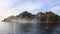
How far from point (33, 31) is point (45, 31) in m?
0.14

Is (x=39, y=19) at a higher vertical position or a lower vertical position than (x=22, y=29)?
higher

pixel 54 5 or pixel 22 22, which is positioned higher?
pixel 54 5

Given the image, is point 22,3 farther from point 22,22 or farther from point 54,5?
point 54,5

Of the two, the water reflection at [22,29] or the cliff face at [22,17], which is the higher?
the cliff face at [22,17]

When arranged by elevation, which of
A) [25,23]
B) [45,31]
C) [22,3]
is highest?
[22,3]

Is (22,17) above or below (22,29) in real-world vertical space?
above

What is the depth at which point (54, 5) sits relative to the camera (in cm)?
168

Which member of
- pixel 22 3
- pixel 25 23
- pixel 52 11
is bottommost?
pixel 25 23

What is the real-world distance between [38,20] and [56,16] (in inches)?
8.7

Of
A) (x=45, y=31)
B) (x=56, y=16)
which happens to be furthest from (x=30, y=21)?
(x=56, y=16)

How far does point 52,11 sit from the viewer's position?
1.65m

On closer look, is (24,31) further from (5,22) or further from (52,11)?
(52,11)

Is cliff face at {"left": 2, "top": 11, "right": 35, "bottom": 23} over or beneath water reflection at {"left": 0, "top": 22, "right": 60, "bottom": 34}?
over

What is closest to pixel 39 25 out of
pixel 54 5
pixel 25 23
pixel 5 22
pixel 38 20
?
pixel 38 20
